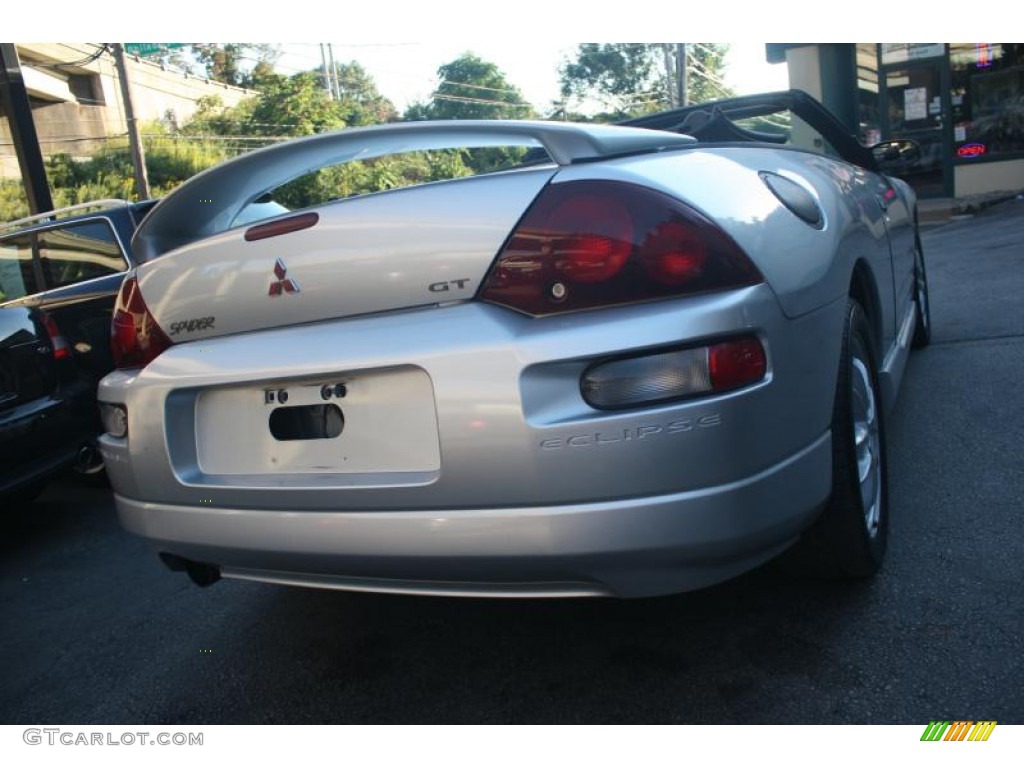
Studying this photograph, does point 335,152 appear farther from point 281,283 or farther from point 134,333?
point 134,333

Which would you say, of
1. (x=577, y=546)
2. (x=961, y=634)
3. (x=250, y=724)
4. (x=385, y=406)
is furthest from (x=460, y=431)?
(x=961, y=634)

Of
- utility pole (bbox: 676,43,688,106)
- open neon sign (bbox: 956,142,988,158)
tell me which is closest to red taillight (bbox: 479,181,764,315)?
open neon sign (bbox: 956,142,988,158)

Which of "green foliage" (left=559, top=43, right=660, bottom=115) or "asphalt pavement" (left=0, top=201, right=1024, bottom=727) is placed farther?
"green foliage" (left=559, top=43, right=660, bottom=115)

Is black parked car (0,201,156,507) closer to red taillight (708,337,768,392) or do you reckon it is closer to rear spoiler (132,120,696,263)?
rear spoiler (132,120,696,263)

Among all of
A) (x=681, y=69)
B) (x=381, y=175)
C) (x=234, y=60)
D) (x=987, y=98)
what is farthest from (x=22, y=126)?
(x=234, y=60)

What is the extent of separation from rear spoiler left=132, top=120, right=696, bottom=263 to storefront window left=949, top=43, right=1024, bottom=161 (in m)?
14.7

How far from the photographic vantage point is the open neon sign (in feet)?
47.2

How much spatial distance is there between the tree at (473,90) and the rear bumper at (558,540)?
47.0m

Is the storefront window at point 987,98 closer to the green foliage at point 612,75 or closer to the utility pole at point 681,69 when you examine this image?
the utility pole at point 681,69

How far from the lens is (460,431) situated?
1664 millimetres

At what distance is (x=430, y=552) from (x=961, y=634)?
126 centimetres

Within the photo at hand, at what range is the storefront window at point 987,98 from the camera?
13961 millimetres

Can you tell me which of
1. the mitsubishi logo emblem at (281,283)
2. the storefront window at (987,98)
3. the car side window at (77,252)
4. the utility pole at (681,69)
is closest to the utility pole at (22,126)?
the car side window at (77,252)
